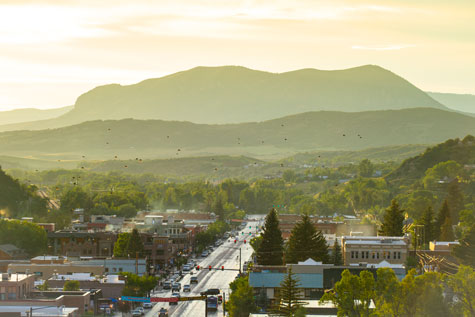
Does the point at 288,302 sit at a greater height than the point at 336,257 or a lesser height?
lesser

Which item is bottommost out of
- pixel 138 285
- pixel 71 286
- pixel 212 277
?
pixel 212 277

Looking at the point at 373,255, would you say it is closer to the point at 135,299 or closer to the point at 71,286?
the point at 135,299

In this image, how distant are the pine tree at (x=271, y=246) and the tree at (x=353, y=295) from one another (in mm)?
36162

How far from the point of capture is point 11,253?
429ft

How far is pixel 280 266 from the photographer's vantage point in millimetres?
108688

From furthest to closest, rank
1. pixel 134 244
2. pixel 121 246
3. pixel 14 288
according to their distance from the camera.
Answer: pixel 121 246 → pixel 134 244 → pixel 14 288

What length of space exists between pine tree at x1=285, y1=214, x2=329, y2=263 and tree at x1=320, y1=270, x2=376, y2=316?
30.9m

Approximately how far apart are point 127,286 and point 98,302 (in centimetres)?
945

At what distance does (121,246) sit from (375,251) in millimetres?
35144

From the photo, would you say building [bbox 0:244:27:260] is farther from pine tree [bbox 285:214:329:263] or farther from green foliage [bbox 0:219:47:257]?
pine tree [bbox 285:214:329:263]

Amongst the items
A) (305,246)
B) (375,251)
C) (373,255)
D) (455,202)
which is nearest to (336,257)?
(305,246)

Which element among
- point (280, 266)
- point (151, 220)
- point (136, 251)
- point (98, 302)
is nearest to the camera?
point (98, 302)

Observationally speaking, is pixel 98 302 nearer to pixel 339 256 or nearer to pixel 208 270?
pixel 339 256

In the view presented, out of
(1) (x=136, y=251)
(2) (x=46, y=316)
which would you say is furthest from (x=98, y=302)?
(1) (x=136, y=251)
